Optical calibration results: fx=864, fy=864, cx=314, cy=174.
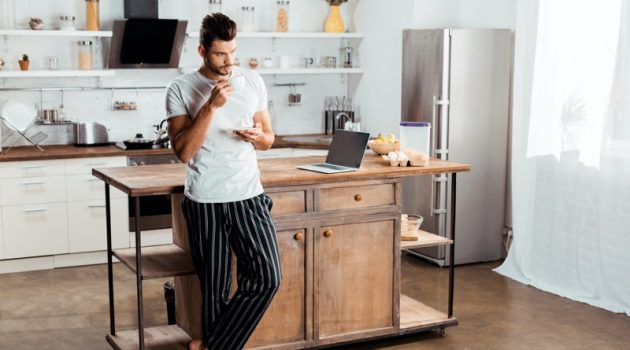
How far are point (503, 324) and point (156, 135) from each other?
10.7ft

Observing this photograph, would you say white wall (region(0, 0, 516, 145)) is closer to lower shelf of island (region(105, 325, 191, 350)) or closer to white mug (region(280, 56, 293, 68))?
white mug (region(280, 56, 293, 68))

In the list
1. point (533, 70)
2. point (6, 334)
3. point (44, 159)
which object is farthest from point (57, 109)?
point (533, 70)

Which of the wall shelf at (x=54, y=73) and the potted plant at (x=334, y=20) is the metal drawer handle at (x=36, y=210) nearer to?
the wall shelf at (x=54, y=73)

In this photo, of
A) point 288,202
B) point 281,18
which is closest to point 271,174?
point 288,202

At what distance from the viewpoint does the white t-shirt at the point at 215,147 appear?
3.78 meters

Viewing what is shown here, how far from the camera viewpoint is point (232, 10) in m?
7.29

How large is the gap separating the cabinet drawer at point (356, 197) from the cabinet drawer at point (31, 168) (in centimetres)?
269

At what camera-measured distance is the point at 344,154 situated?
14.9 ft

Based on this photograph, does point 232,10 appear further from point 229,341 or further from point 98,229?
point 229,341

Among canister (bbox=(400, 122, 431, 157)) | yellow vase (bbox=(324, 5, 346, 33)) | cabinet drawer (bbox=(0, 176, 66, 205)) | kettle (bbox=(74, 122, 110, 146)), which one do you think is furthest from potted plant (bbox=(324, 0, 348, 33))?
canister (bbox=(400, 122, 431, 157))

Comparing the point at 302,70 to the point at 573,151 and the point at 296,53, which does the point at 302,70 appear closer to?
the point at 296,53

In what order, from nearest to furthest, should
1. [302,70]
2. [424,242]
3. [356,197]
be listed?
[356,197] < [424,242] < [302,70]

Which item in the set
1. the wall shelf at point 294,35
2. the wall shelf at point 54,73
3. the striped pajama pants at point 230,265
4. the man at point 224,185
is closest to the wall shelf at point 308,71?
the wall shelf at point 294,35

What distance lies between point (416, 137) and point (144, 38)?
9.20ft
